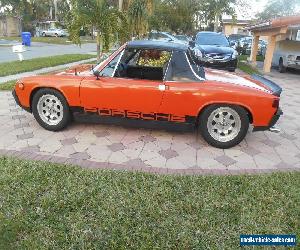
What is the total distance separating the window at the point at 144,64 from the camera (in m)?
4.95

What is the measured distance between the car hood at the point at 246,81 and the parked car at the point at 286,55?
32.2ft

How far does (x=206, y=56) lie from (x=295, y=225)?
10.5 meters

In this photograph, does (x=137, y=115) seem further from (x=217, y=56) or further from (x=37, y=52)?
(x=37, y=52)

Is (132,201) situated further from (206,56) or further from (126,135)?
(206,56)

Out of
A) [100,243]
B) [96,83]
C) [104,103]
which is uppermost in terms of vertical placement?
[96,83]

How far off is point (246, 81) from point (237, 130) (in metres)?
0.88

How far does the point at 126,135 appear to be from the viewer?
17.0 ft

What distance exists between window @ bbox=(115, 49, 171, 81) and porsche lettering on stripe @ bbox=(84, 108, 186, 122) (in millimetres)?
564

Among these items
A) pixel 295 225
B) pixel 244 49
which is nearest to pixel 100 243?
pixel 295 225

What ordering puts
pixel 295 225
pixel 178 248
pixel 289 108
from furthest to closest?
pixel 289 108 < pixel 295 225 < pixel 178 248

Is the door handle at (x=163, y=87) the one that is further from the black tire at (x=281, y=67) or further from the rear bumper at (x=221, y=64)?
the black tire at (x=281, y=67)

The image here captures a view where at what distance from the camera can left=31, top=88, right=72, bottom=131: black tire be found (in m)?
5.00

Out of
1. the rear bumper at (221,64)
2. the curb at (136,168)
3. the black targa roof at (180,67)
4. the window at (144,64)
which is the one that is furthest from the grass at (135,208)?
the rear bumper at (221,64)

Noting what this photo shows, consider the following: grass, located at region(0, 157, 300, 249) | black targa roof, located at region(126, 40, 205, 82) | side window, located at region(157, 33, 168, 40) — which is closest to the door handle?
black targa roof, located at region(126, 40, 205, 82)
